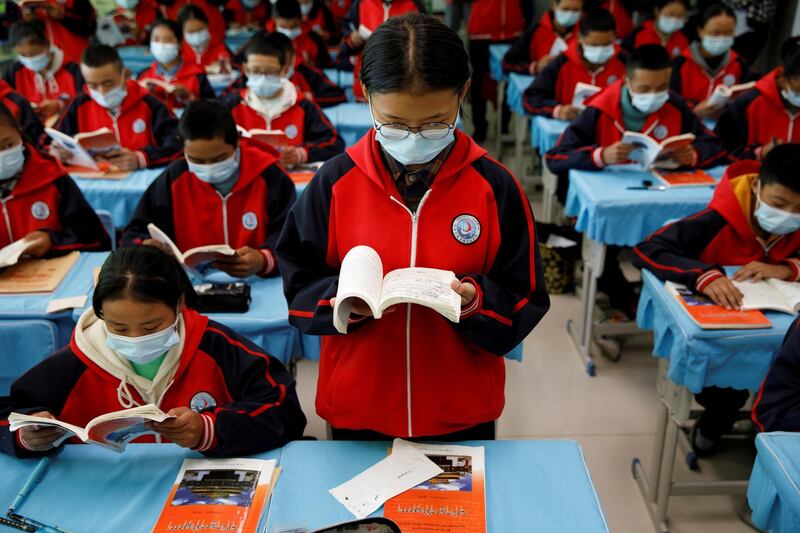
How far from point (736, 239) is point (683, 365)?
618 mm

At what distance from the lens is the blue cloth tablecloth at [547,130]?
449 centimetres

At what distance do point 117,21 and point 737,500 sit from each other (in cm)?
730

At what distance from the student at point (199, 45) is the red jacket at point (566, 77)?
2.65m

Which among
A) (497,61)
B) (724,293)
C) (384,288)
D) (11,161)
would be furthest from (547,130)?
(384,288)

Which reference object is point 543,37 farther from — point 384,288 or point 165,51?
point 384,288

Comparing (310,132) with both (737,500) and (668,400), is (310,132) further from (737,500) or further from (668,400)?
(737,500)

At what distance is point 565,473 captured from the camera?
1.54 metres

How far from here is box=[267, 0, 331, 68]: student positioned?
6.10 m

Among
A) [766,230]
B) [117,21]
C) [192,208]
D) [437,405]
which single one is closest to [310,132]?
[192,208]

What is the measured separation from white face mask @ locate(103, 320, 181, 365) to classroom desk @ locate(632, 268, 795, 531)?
5.17 ft

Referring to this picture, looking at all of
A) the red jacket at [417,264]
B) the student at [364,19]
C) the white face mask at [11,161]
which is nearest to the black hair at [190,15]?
the student at [364,19]

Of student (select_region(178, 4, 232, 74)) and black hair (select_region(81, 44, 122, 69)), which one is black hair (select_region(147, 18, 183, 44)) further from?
black hair (select_region(81, 44, 122, 69))

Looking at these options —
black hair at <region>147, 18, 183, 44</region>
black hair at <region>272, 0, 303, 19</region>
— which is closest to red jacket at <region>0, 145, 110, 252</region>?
black hair at <region>147, 18, 183, 44</region>

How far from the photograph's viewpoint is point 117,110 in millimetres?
4062
